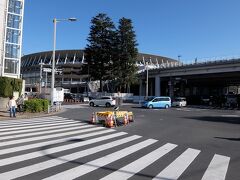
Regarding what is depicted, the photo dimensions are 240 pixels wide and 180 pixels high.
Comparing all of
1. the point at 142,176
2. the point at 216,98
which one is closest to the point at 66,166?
the point at 142,176

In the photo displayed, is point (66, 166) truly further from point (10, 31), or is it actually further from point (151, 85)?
point (151, 85)

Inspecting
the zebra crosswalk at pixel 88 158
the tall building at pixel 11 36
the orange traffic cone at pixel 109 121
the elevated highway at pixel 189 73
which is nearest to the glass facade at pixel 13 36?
the tall building at pixel 11 36

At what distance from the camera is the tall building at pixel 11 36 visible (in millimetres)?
43438

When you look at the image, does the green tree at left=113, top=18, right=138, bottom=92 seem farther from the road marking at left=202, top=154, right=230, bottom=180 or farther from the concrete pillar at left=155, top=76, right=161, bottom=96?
the road marking at left=202, top=154, right=230, bottom=180

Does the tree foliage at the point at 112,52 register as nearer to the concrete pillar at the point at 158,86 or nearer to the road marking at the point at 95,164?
the concrete pillar at the point at 158,86

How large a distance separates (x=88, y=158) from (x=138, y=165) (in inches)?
62.3

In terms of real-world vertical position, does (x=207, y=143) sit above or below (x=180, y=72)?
below

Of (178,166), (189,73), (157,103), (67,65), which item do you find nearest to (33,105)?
(178,166)

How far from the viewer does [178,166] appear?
866 cm

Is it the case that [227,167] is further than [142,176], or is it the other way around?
[227,167]

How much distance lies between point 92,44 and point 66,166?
229ft

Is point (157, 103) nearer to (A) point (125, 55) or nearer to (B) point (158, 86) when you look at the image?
(A) point (125, 55)

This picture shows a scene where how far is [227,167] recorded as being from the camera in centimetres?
866

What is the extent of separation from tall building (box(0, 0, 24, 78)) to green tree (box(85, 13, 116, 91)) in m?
29.5
